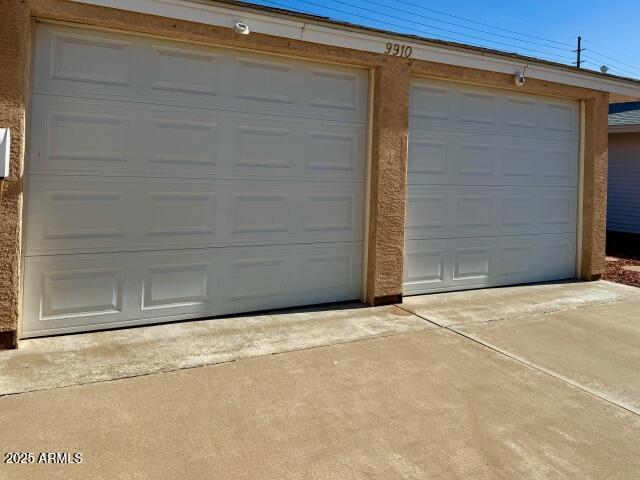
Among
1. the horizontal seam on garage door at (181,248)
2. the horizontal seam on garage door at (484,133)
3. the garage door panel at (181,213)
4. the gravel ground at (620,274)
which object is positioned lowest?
the gravel ground at (620,274)

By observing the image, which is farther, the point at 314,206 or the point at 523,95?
the point at 523,95

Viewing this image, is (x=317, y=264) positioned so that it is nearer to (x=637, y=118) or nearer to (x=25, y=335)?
(x=25, y=335)

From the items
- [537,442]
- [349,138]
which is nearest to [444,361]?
[537,442]

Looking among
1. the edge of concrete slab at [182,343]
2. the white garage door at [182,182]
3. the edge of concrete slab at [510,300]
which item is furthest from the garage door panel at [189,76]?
the edge of concrete slab at [510,300]

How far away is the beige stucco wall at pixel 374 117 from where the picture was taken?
13.7 feet

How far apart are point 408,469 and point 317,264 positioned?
3250 mm

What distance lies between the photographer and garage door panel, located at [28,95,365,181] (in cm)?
452

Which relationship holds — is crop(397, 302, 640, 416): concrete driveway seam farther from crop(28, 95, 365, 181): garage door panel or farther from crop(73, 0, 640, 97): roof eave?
crop(73, 0, 640, 97): roof eave

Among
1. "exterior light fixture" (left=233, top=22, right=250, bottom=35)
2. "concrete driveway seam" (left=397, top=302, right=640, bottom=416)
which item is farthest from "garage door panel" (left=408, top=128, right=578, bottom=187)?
"exterior light fixture" (left=233, top=22, right=250, bottom=35)

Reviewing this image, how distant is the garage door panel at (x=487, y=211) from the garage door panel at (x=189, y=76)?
1.47 metres

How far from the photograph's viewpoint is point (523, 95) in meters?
7.12

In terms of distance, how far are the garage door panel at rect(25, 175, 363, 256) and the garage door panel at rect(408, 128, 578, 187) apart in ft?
3.57

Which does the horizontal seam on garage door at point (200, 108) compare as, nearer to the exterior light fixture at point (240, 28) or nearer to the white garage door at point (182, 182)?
the white garage door at point (182, 182)

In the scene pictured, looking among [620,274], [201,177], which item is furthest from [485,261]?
[201,177]
